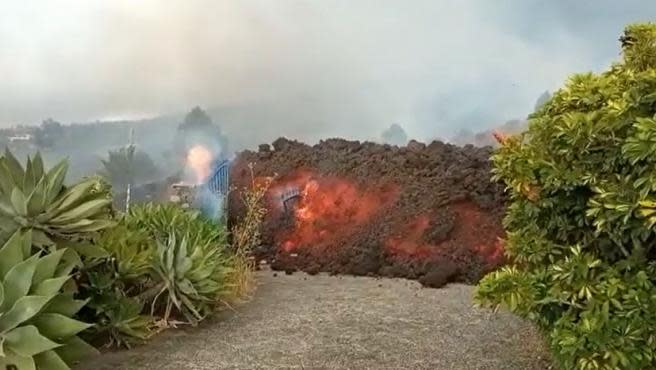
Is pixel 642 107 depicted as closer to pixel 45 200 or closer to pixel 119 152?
pixel 45 200

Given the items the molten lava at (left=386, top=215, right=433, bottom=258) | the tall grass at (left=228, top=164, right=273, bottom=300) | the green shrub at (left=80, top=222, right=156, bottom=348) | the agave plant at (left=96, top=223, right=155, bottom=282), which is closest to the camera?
the green shrub at (left=80, top=222, right=156, bottom=348)

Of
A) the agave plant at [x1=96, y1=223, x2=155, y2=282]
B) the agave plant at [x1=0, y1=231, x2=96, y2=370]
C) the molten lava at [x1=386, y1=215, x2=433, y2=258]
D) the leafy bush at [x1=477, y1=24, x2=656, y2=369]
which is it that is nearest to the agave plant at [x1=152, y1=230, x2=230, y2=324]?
the agave plant at [x1=96, y1=223, x2=155, y2=282]

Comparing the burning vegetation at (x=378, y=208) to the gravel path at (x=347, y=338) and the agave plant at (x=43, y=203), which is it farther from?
the agave plant at (x=43, y=203)

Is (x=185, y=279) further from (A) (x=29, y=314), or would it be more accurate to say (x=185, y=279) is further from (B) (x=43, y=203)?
(A) (x=29, y=314)

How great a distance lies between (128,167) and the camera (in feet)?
31.0

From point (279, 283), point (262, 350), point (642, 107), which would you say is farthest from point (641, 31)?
point (279, 283)

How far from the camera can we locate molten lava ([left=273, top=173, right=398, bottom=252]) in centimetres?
988

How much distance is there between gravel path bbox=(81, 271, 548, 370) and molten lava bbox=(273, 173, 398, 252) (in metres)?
2.39

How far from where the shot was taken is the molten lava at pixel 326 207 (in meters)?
9.88

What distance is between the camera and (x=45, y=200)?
486 cm

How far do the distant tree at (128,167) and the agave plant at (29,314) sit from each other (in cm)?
510

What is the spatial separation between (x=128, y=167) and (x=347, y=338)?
4.69 m

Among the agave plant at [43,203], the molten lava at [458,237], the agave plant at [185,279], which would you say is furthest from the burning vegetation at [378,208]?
the agave plant at [43,203]

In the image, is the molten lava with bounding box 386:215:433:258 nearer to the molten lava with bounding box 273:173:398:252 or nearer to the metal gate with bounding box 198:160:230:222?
the molten lava with bounding box 273:173:398:252
